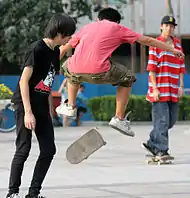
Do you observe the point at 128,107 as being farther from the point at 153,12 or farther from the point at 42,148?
the point at 42,148

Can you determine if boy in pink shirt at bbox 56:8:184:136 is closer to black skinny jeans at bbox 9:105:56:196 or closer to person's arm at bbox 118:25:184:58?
person's arm at bbox 118:25:184:58

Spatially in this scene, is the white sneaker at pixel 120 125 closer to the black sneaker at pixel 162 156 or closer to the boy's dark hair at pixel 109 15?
the boy's dark hair at pixel 109 15

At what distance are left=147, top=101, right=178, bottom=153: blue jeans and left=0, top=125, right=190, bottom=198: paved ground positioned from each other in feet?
1.11

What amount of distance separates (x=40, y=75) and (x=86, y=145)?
1.12 meters

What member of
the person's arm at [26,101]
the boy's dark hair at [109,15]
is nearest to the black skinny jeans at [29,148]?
the person's arm at [26,101]

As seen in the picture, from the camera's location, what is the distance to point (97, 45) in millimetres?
7238

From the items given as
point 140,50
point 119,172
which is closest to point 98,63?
point 119,172

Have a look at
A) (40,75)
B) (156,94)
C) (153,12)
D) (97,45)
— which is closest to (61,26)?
(40,75)

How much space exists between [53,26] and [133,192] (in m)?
2.07

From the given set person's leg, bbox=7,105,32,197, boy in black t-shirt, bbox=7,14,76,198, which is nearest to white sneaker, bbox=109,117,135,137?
boy in black t-shirt, bbox=7,14,76,198

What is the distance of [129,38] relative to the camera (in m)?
7.29

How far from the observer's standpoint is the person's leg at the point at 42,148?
6.37 metres

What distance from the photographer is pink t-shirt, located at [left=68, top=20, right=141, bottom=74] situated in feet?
23.4

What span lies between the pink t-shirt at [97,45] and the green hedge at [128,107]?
13390 millimetres
